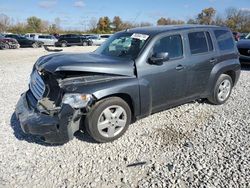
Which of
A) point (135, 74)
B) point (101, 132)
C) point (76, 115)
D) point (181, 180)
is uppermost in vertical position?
point (135, 74)

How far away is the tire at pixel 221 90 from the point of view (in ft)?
19.4

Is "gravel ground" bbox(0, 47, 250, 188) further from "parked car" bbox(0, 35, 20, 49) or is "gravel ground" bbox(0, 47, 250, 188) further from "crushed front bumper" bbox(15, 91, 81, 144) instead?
"parked car" bbox(0, 35, 20, 49)

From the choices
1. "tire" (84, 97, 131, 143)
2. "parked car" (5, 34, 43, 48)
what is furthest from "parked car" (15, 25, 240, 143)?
"parked car" (5, 34, 43, 48)

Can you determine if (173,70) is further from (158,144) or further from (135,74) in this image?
(158,144)

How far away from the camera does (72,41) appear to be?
33438 mm

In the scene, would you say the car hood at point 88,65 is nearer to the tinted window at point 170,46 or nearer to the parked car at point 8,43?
the tinted window at point 170,46

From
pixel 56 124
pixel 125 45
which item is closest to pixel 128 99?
pixel 125 45

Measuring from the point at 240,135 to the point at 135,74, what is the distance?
2.11 metres

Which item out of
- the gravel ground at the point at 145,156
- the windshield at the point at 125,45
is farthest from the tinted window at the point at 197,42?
the gravel ground at the point at 145,156

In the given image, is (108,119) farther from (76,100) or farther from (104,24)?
(104,24)

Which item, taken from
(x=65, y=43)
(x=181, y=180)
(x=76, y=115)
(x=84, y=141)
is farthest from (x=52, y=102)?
(x=65, y=43)

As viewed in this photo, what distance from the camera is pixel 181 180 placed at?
3.34 m

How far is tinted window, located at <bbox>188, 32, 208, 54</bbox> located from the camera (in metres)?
5.20

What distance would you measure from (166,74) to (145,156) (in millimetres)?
1570
